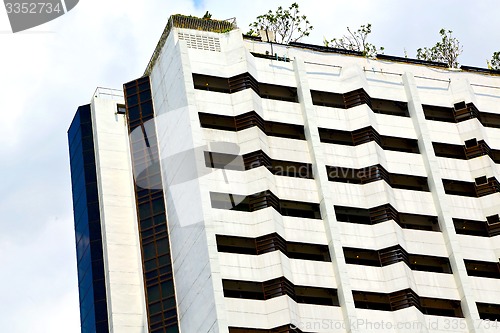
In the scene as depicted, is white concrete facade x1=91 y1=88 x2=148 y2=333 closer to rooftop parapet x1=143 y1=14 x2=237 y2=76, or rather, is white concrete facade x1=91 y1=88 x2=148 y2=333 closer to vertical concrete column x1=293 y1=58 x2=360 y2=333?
rooftop parapet x1=143 y1=14 x2=237 y2=76

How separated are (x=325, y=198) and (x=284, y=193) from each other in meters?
3.44

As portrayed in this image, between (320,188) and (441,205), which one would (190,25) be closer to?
(320,188)

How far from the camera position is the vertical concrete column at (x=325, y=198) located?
98188 mm

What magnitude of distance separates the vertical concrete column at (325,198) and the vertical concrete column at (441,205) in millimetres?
9793

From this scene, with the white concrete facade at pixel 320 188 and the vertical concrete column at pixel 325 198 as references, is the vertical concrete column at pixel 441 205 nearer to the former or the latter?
the white concrete facade at pixel 320 188

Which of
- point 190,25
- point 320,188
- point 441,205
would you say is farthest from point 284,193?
point 190,25

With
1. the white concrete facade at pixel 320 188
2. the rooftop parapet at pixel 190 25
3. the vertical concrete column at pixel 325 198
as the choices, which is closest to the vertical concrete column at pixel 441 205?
the white concrete facade at pixel 320 188

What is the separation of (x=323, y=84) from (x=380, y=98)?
5.51 metres

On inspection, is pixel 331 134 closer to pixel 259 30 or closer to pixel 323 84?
pixel 323 84

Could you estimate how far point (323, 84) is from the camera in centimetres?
11088

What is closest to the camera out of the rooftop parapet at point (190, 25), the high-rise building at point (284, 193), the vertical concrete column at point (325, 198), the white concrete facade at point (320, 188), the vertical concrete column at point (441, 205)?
the white concrete facade at point (320, 188)

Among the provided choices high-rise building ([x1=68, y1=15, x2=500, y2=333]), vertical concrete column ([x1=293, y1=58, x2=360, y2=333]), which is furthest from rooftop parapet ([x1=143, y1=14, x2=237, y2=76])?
vertical concrete column ([x1=293, y1=58, x2=360, y2=333])

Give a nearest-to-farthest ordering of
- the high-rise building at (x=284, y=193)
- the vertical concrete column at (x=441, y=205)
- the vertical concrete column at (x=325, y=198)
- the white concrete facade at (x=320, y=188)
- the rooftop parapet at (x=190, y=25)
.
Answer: the white concrete facade at (x=320, y=188)
the vertical concrete column at (x=325, y=198)
the high-rise building at (x=284, y=193)
the vertical concrete column at (x=441, y=205)
the rooftop parapet at (x=190, y=25)

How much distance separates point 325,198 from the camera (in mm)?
103062
